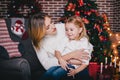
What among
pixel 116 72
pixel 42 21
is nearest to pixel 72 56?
pixel 42 21

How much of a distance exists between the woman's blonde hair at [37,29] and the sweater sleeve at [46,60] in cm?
9

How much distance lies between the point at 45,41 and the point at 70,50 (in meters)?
0.34

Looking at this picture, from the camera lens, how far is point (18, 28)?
3541mm

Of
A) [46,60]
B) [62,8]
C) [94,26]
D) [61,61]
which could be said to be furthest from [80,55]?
[62,8]

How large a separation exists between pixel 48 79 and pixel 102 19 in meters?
2.12

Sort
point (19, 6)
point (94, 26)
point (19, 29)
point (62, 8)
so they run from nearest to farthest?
point (19, 29), point (94, 26), point (19, 6), point (62, 8)

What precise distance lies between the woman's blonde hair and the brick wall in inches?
Result: 98.0

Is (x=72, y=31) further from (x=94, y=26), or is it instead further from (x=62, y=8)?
(x=62, y=8)

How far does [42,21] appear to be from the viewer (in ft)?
10.8

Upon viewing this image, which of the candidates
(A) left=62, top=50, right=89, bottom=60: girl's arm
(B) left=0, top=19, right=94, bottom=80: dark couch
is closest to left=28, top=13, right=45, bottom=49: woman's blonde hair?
(B) left=0, top=19, right=94, bottom=80: dark couch

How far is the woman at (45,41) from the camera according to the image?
323cm

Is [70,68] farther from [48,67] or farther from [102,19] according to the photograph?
[102,19]

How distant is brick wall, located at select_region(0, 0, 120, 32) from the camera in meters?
5.65

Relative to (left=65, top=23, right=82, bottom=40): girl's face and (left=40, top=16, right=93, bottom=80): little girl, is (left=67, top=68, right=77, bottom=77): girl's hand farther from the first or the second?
(left=65, top=23, right=82, bottom=40): girl's face
